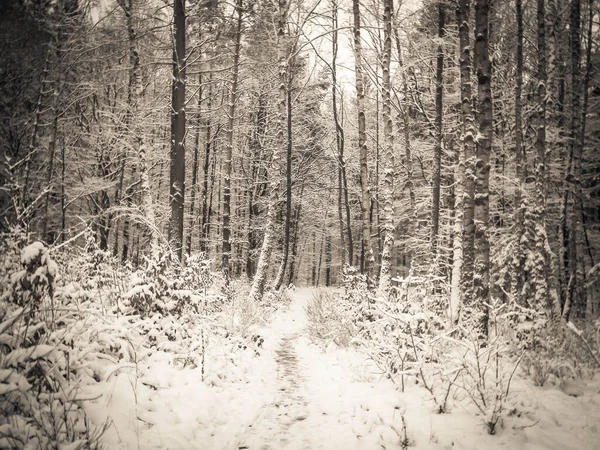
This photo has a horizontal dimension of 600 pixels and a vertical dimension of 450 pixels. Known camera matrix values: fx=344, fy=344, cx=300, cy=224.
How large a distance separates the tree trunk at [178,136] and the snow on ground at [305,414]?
4.65 meters

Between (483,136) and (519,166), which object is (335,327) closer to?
(483,136)

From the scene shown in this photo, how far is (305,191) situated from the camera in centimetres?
2500

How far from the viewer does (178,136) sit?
9.78 metres

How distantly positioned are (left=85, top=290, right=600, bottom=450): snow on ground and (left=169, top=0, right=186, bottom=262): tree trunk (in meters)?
4.65

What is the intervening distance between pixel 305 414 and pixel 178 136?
7.99 metres

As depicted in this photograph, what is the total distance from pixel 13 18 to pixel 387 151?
16.0 meters

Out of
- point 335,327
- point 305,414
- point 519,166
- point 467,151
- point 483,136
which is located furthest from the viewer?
point 519,166

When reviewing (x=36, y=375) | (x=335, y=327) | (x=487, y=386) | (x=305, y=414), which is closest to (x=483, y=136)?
(x=487, y=386)

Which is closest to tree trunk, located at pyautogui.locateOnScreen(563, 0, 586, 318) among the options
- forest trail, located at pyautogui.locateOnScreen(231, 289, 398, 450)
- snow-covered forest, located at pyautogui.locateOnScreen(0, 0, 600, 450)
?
snow-covered forest, located at pyautogui.locateOnScreen(0, 0, 600, 450)

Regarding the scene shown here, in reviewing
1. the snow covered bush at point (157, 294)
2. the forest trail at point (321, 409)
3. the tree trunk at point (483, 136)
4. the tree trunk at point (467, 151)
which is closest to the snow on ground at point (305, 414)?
the forest trail at point (321, 409)

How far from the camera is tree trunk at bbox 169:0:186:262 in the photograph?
9461mm

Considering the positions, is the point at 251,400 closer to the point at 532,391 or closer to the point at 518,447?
the point at 518,447

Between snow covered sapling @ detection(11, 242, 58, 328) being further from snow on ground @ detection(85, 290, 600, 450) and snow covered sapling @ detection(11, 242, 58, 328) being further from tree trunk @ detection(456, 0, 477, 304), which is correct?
tree trunk @ detection(456, 0, 477, 304)

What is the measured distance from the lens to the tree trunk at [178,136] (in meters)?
9.46
